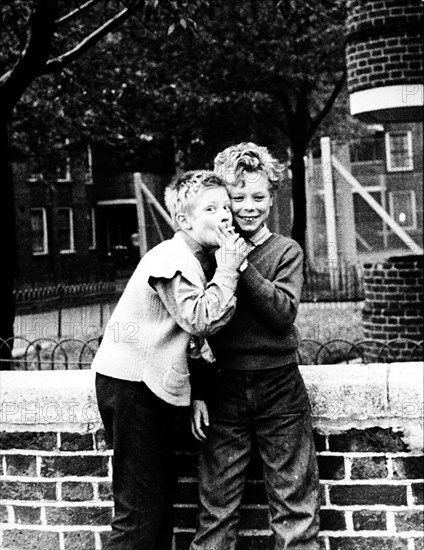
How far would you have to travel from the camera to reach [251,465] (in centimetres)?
382

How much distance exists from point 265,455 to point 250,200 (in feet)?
3.28

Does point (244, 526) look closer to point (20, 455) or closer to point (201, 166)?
point (20, 455)

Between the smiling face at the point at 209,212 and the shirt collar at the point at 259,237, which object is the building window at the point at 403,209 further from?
the smiling face at the point at 209,212

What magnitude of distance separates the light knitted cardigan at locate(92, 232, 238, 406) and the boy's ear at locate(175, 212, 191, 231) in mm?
47

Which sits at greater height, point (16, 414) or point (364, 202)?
point (364, 202)

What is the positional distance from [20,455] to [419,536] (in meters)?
1.77

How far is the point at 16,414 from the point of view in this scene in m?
4.00

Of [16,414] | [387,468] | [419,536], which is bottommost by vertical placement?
[419,536]

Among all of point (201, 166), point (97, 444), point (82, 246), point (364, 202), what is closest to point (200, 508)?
point (97, 444)

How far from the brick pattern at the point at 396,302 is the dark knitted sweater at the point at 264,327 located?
17.4 ft

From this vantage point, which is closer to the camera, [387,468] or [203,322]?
[203,322]

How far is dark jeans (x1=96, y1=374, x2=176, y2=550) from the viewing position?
341 centimetres

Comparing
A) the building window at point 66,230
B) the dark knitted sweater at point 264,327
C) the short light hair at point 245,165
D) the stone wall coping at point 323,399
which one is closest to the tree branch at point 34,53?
the stone wall coping at point 323,399

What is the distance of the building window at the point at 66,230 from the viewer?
35375mm
